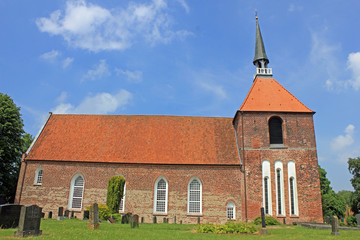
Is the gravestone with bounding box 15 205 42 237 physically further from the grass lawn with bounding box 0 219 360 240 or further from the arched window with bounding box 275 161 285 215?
the arched window with bounding box 275 161 285 215

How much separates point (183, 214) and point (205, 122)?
9364 millimetres

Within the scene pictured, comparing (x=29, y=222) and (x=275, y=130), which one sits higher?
(x=275, y=130)

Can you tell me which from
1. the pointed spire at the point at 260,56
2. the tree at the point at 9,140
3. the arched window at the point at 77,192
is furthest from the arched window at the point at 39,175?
the pointed spire at the point at 260,56

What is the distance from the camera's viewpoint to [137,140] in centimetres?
2580

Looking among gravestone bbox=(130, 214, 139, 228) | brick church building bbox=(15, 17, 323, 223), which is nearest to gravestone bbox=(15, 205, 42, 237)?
gravestone bbox=(130, 214, 139, 228)

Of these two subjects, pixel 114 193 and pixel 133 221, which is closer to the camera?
pixel 133 221

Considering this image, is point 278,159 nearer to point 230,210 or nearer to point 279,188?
point 279,188

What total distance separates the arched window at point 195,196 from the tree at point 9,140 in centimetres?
1767

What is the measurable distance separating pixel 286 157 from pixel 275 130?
245 centimetres

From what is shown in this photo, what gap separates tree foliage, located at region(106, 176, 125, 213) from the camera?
Result: 2106cm

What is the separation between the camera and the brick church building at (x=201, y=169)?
22188 mm

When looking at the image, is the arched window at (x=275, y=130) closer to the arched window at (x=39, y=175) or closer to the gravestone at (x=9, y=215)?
the gravestone at (x=9, y=215)

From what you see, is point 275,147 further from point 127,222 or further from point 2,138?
point 2,138

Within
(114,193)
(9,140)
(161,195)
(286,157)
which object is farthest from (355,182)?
(9,140)
